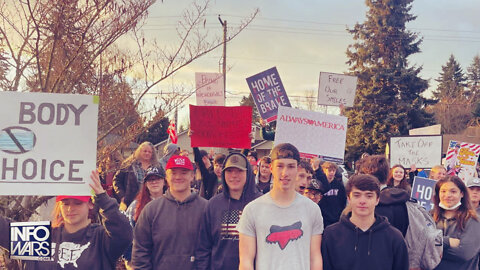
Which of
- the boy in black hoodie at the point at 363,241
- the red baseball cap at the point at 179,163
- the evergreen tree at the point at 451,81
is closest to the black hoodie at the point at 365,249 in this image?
the boy in black hoodie at the point at 363,241

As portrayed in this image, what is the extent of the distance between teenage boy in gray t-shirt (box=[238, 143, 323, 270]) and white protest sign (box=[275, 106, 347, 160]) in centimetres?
344

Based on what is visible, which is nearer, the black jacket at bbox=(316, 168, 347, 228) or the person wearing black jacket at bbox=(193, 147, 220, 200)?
the person wearing black jacket at bbox=(193, 147, 220, 200)

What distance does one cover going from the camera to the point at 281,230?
3.67 meters

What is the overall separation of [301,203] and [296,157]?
1.21 feet

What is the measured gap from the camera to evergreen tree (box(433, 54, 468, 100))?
70.6 metres

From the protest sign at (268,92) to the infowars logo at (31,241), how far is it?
5.79 meters

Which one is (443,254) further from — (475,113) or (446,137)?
(475,113)

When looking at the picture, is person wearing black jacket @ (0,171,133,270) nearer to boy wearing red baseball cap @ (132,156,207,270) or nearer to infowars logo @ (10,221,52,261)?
infowars logo @ (10,221,52,261)

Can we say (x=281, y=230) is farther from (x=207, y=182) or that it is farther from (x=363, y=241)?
(x=207, y=182)

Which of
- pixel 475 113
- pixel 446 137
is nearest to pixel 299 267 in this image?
pixel 446 137

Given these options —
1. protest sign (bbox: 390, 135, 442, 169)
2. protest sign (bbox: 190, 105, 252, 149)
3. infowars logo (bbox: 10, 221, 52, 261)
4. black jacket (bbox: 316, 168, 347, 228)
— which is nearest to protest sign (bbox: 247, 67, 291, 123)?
black jacket (bbox: 316, 168, 347, 228)

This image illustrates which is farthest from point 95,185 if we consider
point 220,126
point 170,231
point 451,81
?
point 451,81

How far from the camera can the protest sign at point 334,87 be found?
496 inches

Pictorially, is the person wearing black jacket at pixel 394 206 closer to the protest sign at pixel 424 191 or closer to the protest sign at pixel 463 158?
the protest sign at pixel 424 191
